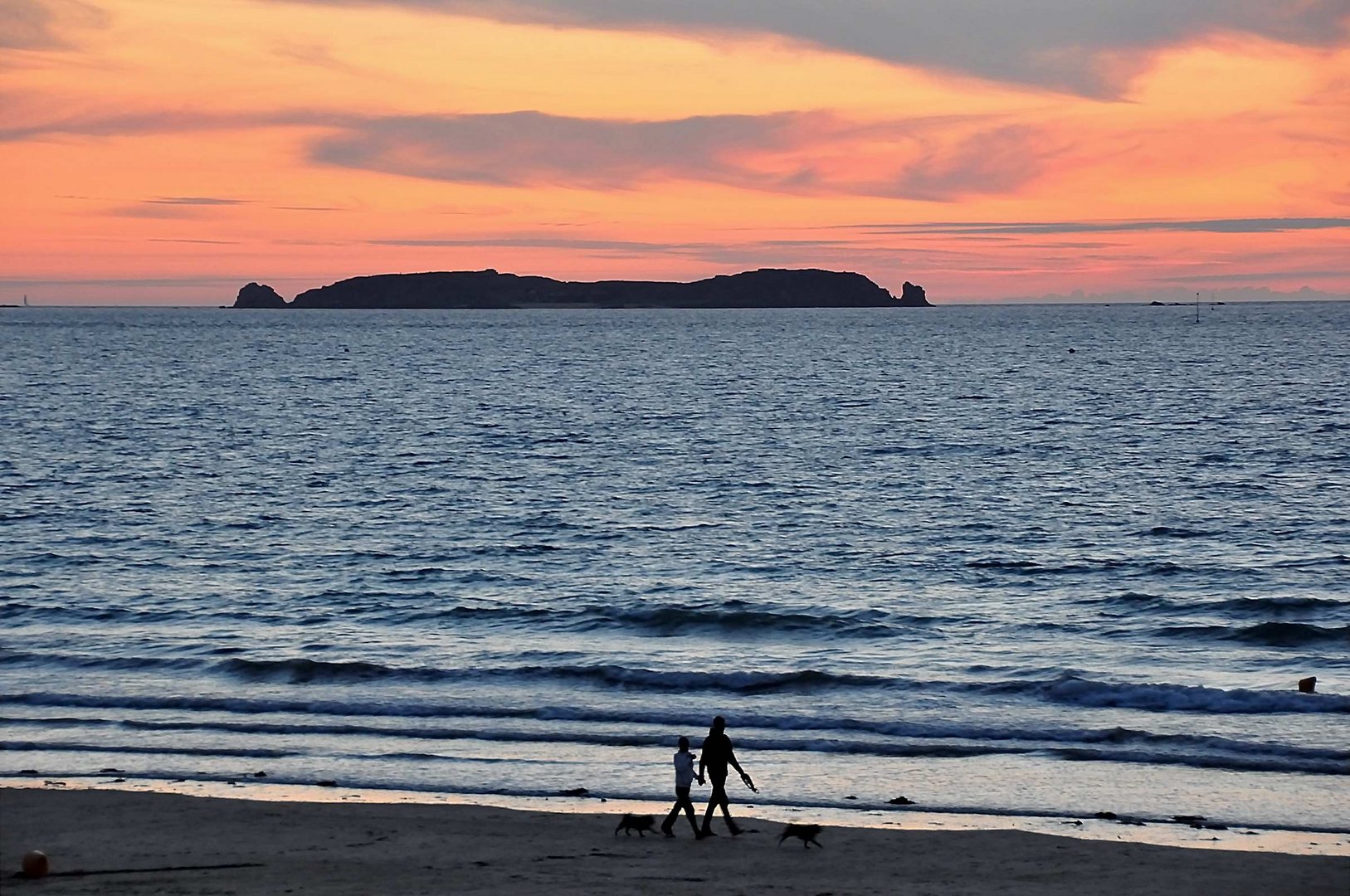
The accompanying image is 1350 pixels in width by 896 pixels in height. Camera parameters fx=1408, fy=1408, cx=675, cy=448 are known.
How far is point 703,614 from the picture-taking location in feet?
109

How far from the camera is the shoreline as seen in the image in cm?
1836

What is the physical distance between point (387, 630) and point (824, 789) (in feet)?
47.3

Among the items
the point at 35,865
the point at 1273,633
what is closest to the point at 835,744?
the point at 35,865

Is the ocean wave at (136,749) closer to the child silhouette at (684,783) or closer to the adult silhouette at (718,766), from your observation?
the child silhouette at (684,783)

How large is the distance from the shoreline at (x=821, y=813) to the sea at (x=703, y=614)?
22 centimetres

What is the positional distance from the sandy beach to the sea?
1.88 metres

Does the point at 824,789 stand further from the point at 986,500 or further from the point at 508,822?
the point at 986,500

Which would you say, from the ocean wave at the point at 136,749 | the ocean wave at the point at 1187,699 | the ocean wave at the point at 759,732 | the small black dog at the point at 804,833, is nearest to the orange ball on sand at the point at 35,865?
the ocean wave at the point at 136,749

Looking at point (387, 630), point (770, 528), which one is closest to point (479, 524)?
point (770, 528)

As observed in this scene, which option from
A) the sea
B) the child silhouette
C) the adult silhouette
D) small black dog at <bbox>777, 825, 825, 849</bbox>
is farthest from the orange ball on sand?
small black dog at <bbox>777, 825, 825, 849</bbox>

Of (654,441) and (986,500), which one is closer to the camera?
(986,500)

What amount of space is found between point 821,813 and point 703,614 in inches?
533

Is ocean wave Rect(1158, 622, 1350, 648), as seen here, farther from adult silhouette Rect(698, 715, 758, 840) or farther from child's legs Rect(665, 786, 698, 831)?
child's legs Rect(665, 786, 698, 831)

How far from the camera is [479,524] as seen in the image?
48.0 metres
